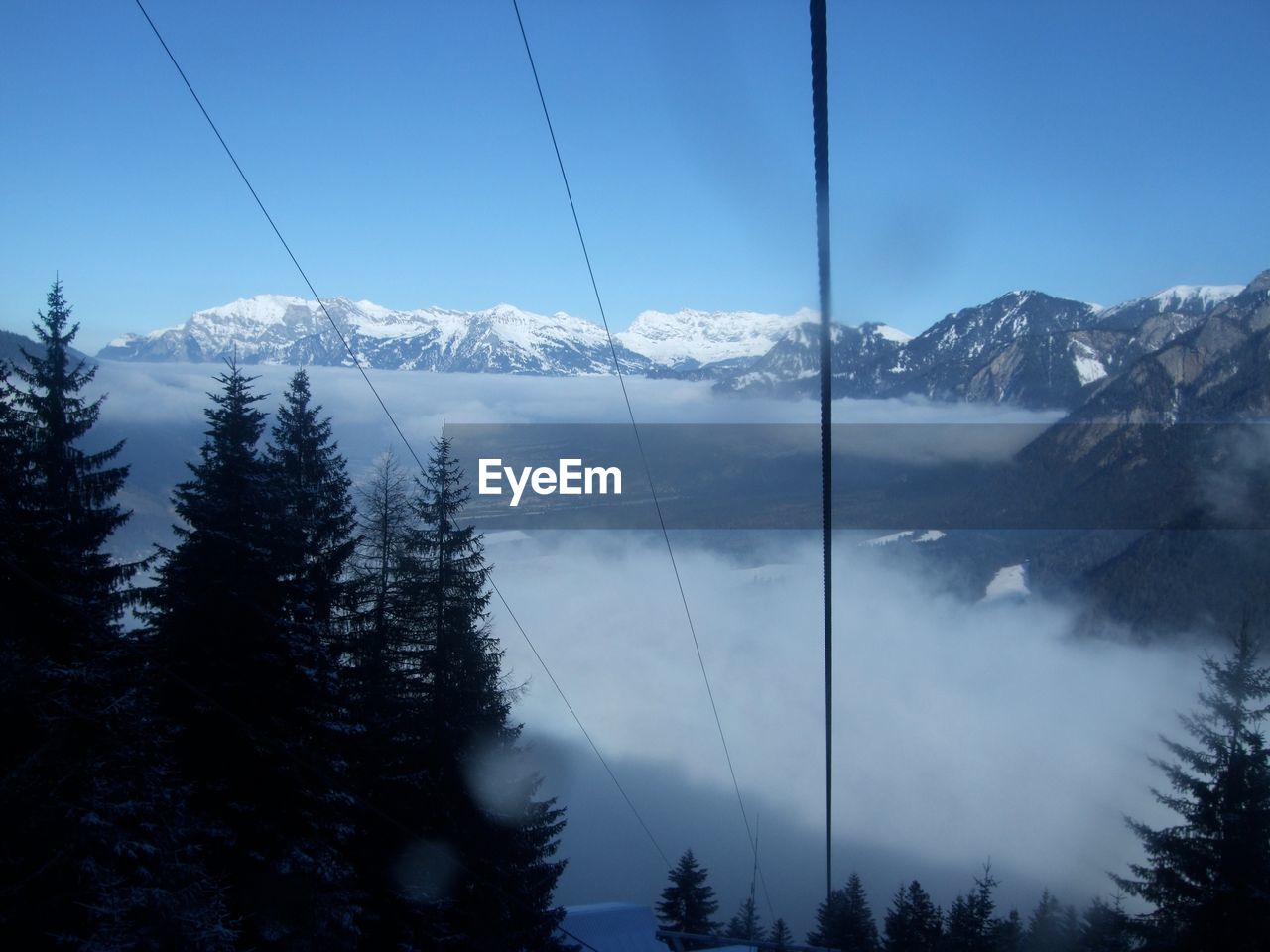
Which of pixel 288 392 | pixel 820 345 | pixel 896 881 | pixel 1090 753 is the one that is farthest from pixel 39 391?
pixel 1090 753

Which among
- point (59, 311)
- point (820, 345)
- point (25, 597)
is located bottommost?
point (25, 597)

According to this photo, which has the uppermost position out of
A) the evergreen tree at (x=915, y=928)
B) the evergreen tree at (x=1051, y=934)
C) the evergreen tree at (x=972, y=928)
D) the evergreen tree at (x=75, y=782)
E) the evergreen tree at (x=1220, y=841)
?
the evergreen tree at (x=75, y=782)

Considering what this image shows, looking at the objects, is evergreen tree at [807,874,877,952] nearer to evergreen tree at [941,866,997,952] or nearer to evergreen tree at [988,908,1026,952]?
evergreen tree at [941,866,997,952]

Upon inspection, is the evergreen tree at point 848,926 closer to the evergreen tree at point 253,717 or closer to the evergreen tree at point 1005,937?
the evergreen tree at point 1005,937

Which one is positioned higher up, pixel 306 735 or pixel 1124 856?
pixel 306 735

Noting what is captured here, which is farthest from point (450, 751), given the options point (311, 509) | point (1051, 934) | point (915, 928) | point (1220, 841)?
point (1051, 934)

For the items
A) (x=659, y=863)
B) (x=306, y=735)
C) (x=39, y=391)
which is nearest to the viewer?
(x=306, y=735)

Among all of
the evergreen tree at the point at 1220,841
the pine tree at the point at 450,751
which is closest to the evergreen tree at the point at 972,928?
the evergreen tree at the point at 1220,841

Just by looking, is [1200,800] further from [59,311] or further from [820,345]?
[59,311]
